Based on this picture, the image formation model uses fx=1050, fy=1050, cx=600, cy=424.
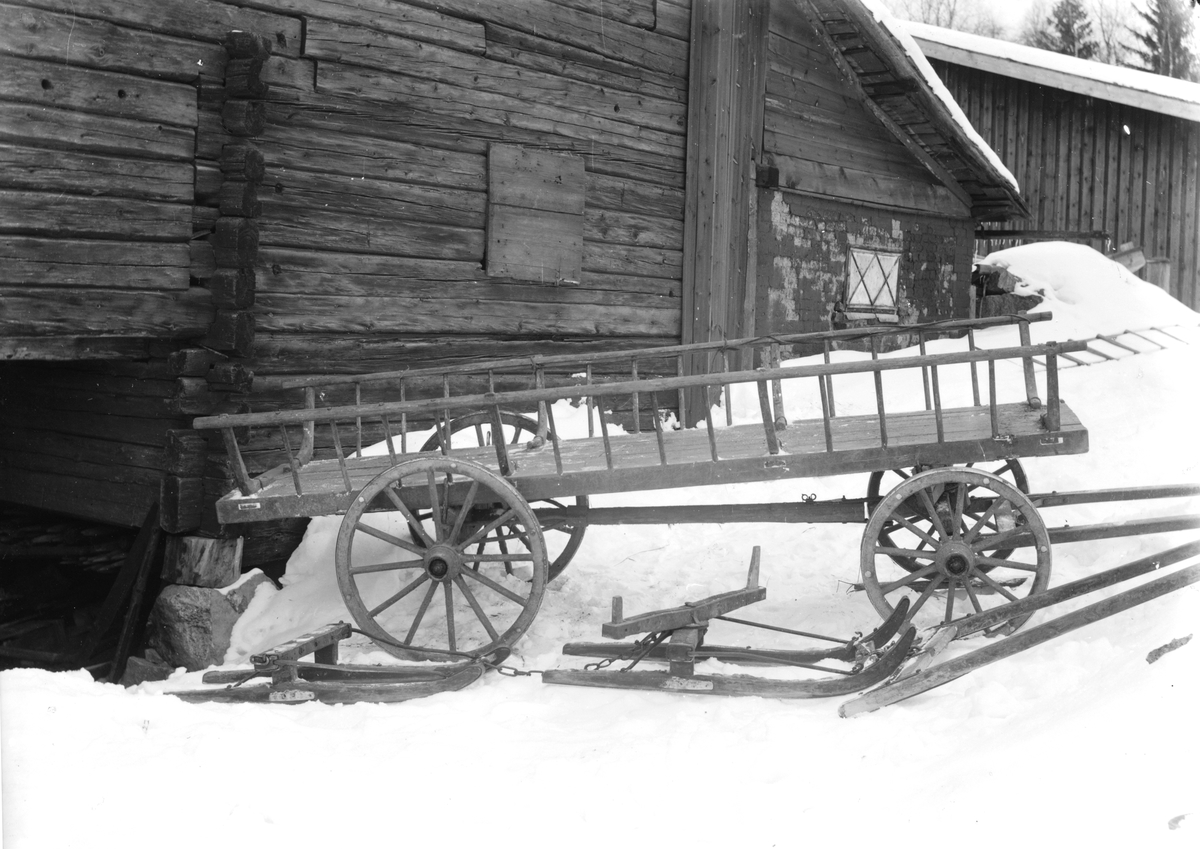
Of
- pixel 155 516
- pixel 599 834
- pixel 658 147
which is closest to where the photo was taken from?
pixel 599 834

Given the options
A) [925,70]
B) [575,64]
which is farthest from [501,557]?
[925,70]

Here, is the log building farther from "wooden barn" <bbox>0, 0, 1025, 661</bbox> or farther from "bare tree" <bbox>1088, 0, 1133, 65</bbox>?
"bare tree" <bbox>1088, 0, 1133, 65</bbox>

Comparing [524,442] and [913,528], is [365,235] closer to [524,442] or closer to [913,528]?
[524,442]

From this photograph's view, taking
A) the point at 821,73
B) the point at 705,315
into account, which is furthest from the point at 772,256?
the point at 821,73

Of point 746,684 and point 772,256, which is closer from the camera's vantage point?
Result: point 746,684

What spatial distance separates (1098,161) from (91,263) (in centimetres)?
1381

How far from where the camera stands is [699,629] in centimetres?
501

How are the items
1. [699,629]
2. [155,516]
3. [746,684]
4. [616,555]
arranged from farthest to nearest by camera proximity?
[616,555] → [155,516] → [699,629] → [746,684]

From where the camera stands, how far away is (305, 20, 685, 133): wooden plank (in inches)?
266

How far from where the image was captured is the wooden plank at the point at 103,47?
5359mm

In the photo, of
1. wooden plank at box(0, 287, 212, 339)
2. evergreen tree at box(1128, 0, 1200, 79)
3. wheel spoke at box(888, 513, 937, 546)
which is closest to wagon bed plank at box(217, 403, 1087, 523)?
wheel spoke at box(888, 513, 937, 546)

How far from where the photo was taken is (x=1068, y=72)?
45.8 ft

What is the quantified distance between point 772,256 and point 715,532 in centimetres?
401

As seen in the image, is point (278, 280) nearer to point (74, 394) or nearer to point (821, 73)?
point (74, 394)
